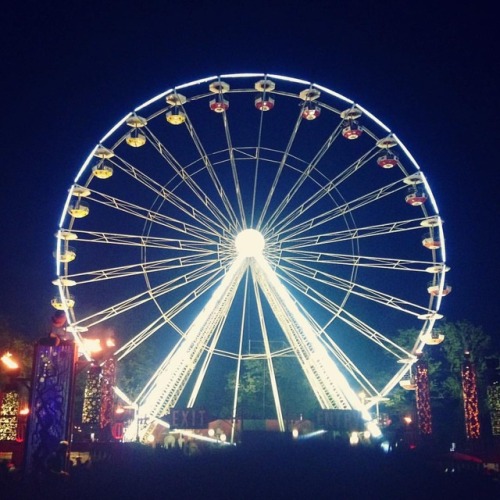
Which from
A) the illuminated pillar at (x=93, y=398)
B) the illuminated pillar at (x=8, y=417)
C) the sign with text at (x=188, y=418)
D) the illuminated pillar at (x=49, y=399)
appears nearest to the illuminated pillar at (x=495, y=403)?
the sign with text at (x=188, y=418)

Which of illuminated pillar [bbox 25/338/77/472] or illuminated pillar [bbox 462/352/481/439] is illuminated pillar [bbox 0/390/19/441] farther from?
illuminated pillar [bbox 462/352/481/439]

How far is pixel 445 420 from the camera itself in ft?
96.5

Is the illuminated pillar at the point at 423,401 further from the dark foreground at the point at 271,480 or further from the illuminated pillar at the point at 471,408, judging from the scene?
the dark foreground at the point at 271,480

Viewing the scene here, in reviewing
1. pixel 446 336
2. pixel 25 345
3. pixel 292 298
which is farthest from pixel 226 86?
pixel 446 336

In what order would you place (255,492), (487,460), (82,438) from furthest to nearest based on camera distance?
(82,438) < (487,460) < (255,492)

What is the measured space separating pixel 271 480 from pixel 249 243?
1204 cm

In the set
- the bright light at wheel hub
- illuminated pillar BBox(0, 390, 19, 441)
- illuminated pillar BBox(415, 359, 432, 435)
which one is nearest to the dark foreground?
illuminated pillar BBox(415, 359, 432, 435)

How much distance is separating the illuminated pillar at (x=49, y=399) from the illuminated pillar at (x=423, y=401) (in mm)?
10520

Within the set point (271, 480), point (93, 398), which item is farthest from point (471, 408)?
point (271, 480)

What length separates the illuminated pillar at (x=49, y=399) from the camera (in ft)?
40.3

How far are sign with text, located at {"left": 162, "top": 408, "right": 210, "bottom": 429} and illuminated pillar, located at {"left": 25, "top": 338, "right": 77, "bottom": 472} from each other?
431 cm

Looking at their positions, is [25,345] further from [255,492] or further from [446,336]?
[255,492]

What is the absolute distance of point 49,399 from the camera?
1255 cm

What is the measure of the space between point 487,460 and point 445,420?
12.8 meters
